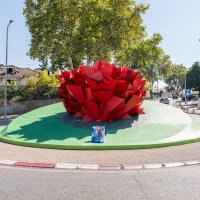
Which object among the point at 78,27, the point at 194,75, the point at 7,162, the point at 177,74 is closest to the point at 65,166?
the point at 7,162

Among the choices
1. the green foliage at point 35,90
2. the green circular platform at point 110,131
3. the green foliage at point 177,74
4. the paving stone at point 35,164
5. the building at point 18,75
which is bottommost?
the paving stone at point 35,164

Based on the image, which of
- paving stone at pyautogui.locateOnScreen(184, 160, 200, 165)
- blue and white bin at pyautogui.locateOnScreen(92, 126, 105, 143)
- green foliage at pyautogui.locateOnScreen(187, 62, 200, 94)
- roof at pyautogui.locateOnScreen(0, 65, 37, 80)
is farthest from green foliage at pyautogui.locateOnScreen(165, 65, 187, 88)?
paving stone at pyautogui.locateOnScreen(184, 160, 200, 165)

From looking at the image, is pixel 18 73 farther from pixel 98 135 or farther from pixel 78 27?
pixel 98 135

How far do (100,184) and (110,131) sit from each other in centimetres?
790

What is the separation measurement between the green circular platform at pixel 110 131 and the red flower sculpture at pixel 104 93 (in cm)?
54

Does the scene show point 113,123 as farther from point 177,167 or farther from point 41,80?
point 41,80

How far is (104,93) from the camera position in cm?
1739

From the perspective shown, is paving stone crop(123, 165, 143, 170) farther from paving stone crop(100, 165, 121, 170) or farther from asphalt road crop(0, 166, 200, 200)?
asphalt road crop(0, 166, 200, 200)

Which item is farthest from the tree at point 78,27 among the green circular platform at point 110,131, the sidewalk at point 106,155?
the sidewalk at point 106,155

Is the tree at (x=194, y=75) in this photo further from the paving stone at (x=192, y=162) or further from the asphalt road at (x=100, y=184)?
the asphalt road at (x=100, y=184)

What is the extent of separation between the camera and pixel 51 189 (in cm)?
787

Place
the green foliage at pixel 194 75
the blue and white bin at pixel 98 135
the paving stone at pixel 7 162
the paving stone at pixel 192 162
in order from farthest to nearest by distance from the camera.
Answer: the green foliage at pixel 194 75 < the blue and white bin at pixel 98 135 < the paving stone at pixel 7 162 < the paving stone at pixel 192 162

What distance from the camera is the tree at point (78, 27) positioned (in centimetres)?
4166

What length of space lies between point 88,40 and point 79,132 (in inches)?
1074
